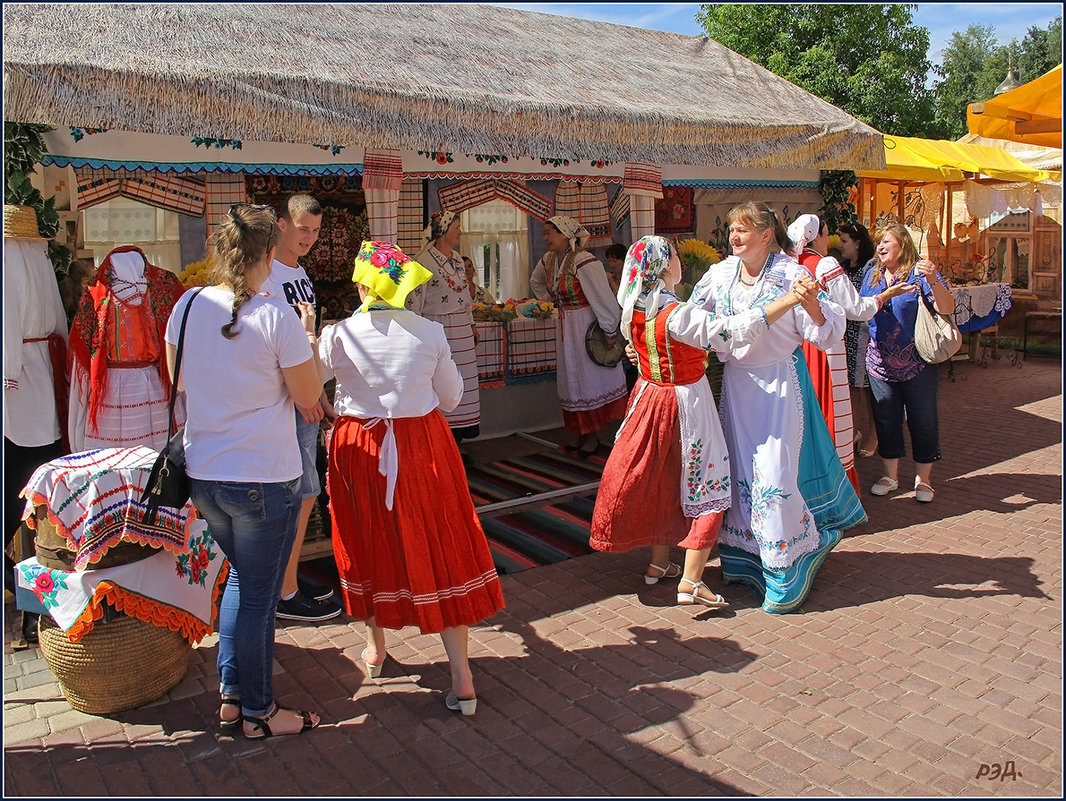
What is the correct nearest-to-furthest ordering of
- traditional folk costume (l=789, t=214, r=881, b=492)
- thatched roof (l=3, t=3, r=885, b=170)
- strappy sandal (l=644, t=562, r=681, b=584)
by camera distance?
thatched roof (l=3, t=3, r=885, b=170), strappy sandal (l=644, t=562, r=681, b=584), traditional folk costume (l=789, t=214, r=881, b=492)

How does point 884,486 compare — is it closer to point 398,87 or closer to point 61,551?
point 398,87

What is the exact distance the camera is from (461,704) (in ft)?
12.2

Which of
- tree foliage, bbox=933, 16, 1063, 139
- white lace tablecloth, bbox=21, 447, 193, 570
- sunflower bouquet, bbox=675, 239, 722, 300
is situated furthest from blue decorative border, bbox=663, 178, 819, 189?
tree foliage, bbox=933, 16, 1063, 139

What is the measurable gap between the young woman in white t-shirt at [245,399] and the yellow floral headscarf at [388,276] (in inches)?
15.3

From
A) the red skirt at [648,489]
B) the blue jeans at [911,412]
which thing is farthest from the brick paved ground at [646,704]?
the blue jeans at [911,412]

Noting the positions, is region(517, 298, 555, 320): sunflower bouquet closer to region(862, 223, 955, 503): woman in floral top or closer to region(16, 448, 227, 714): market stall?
region(862, 223, 955, 503): woman in floral top

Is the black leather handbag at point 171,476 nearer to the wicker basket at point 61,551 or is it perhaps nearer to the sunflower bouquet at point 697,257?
the wicker basket at point 61,551

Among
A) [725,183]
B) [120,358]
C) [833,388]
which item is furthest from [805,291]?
[725,183]

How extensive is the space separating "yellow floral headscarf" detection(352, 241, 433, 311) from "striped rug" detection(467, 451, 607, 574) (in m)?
2.20

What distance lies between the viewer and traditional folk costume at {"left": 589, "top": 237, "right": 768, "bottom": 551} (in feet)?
15.0

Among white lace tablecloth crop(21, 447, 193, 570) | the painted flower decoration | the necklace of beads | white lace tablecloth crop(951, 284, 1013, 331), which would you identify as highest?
the necklace of beads

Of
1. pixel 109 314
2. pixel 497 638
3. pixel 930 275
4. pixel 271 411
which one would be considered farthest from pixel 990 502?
pixel 109 314

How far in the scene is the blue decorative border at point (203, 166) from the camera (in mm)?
5188

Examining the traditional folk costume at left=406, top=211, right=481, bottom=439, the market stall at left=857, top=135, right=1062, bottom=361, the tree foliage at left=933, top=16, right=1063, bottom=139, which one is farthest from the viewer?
the tree foliage at left=933, top=16, right=1063, bottom=139
